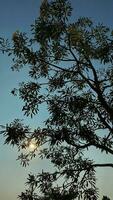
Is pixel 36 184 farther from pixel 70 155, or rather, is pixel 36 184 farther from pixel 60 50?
pixel 60 50

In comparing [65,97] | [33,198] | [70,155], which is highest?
[65,97]

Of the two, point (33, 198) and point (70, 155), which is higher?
point (70, 155)

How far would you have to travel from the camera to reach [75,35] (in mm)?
24031

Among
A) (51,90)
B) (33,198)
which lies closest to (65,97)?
(51,90)

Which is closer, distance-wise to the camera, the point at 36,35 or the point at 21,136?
the point at 21,136

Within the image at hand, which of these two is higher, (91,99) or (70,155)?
(91,99)

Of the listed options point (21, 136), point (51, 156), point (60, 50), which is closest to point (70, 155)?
point (51, 156)

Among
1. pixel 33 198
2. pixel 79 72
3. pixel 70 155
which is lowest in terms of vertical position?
pixel 33 198

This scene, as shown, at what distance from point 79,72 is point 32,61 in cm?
324

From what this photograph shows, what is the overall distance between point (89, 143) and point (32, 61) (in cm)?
649

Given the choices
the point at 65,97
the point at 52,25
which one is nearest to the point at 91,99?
the point at 65,97

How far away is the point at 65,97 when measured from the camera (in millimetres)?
24141

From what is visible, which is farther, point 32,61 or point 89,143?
point 32,61

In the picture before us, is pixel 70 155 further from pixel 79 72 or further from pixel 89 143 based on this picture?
pixel 79 72
